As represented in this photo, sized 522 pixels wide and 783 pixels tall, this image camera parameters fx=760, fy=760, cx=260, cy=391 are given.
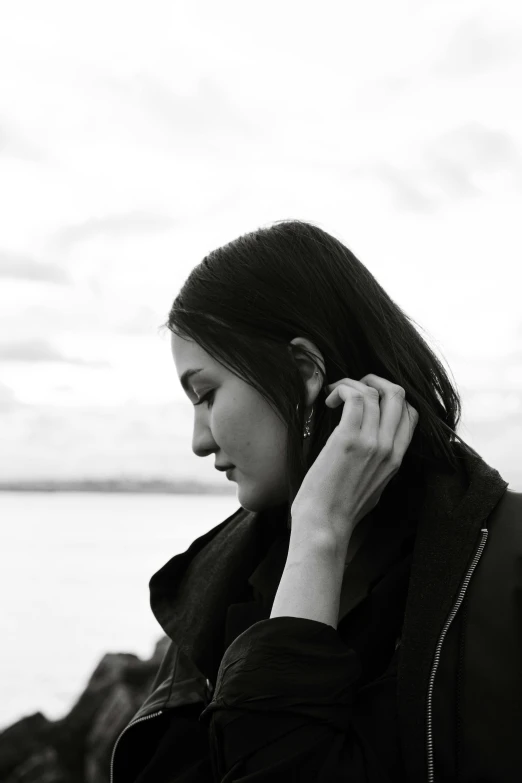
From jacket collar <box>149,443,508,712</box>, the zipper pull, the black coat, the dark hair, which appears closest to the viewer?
the black coat

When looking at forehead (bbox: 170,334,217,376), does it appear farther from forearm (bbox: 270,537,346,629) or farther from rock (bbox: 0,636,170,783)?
rock (bbox: 0,636,170,783)

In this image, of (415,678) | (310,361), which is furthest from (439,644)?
(310,361)

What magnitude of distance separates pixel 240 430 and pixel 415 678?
804 millimetres

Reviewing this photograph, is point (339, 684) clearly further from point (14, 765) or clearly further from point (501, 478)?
point (14, 765)

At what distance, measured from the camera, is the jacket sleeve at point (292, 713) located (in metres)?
1.58

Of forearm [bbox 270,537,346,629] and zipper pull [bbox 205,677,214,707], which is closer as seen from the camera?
forearm [bbox 270,537,346,629]

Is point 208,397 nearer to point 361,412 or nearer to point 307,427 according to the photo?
point 307,427

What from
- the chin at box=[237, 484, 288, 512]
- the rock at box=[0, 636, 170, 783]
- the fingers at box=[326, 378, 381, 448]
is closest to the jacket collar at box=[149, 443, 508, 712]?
the fingers at box=[326, 378, 381, 448]

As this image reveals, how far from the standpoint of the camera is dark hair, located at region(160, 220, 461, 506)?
6.86 feet

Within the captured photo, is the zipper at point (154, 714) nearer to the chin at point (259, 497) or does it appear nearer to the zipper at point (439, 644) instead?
the chin at point (259, 497)

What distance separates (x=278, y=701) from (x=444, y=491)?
2.22ft

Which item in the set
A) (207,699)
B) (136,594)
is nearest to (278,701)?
(207,699)

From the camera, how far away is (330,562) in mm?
1785

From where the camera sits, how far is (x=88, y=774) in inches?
230
